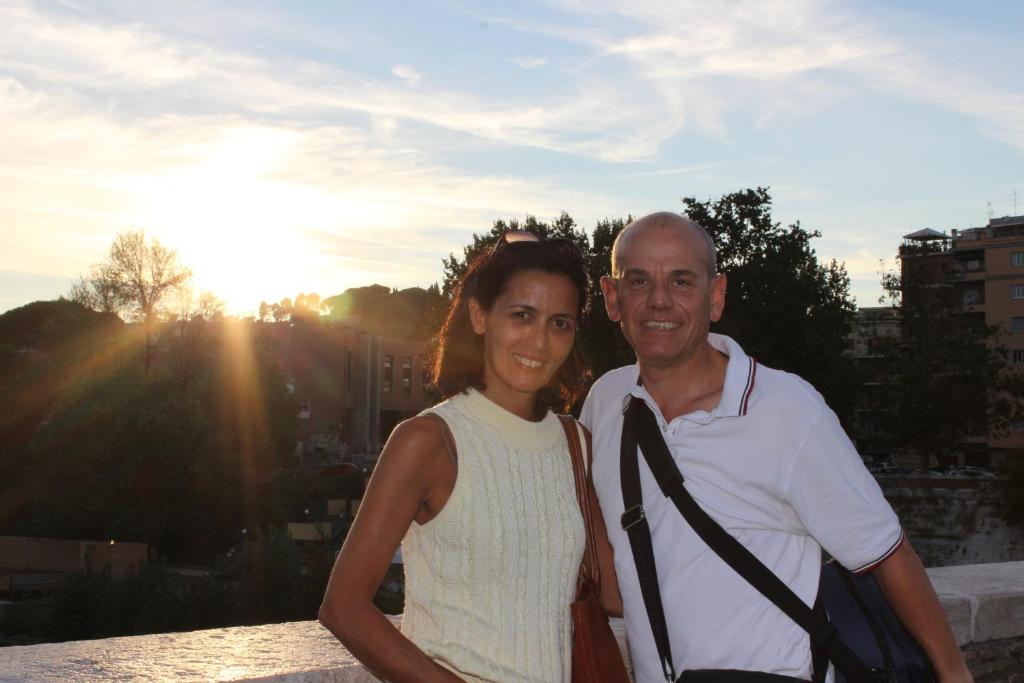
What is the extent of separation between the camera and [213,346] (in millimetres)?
51125

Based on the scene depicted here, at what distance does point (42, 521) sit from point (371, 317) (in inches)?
2421

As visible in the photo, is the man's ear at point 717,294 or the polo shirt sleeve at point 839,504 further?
the man's ear at point 717,294

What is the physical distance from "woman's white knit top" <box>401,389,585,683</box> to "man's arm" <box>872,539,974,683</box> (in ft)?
2.36

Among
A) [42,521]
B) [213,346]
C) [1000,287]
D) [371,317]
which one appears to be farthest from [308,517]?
[371,317]

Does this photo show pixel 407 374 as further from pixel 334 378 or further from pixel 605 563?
pixel 605 563

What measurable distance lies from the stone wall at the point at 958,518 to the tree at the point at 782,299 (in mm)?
3830

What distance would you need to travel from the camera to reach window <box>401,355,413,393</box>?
2800 inches

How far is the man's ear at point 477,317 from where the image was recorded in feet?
8.54

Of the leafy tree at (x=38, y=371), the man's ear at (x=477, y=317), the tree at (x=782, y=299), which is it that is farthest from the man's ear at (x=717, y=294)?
the leafy tree at (x=38, y=371)

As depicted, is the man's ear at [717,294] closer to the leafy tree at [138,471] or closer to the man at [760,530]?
the man at [760,530]

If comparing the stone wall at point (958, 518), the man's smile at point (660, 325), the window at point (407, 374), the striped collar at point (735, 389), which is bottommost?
the stone wall at point (958, 518)

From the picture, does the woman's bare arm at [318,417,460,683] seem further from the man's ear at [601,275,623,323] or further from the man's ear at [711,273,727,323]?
the man's ear at [711,273,727,323]

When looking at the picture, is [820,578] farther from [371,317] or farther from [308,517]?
[371,317]

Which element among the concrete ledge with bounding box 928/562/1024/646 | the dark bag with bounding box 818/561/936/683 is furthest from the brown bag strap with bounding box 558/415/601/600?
the concrete ledge with bounding box 928/562/1024/646
